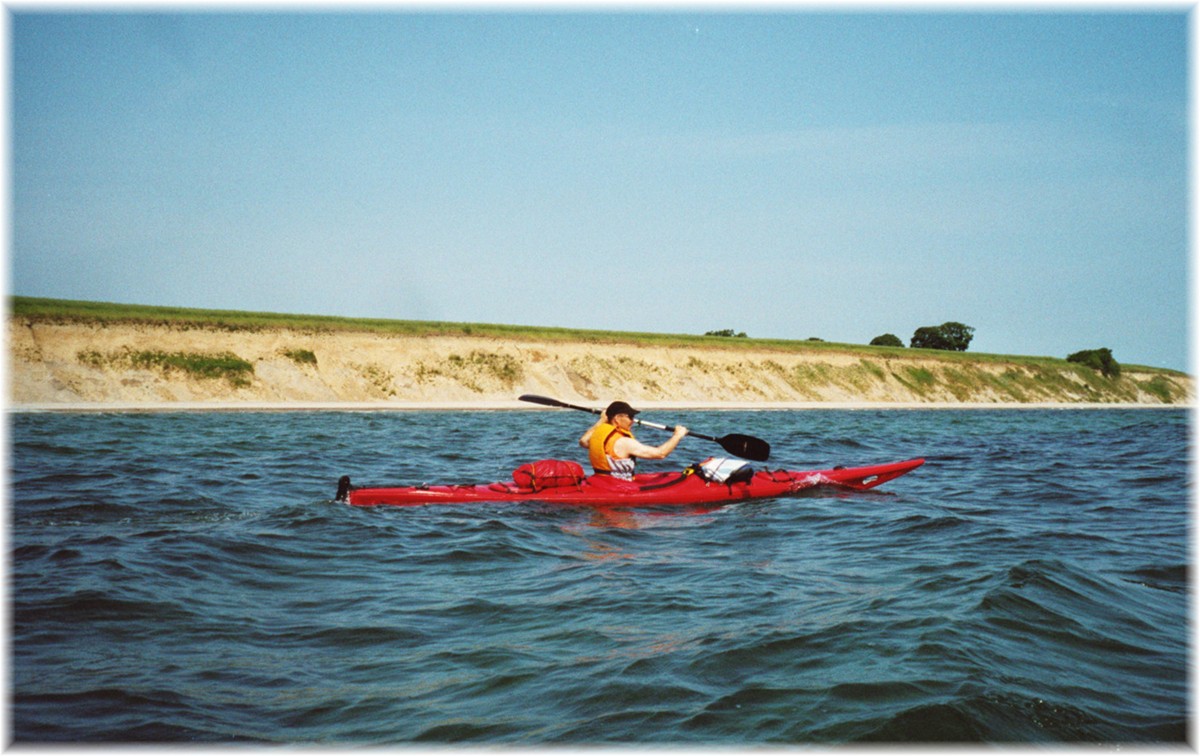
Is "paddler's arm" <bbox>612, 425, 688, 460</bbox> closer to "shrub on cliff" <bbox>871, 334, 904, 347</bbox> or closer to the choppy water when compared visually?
the choppy water

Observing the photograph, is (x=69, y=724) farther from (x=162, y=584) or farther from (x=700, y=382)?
(x=700, y=382)

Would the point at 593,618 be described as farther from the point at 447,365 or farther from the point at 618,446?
the point at 447,365

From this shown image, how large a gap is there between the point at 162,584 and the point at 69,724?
315cm

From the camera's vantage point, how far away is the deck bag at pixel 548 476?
12.5m

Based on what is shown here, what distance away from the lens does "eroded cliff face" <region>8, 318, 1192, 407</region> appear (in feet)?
133

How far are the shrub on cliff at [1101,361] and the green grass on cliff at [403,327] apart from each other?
A: 105 inches

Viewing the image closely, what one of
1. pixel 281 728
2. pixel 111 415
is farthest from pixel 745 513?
pixel 111 415

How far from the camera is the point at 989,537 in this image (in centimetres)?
1030

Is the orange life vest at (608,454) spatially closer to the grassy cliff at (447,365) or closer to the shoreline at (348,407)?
the shoreline at (348,407)

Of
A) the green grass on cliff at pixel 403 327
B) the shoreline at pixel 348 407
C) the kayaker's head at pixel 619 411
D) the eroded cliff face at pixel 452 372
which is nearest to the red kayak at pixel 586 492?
the kayaker's head at pixel 619 411

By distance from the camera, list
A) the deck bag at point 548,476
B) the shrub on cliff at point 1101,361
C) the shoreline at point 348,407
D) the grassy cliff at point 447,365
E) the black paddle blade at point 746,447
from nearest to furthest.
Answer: the deck bag at point 548,476, the black paddle blade at point 746,447, the shoreline at point 348,407, the grassy cliff at point 447,365, the shrub on cliff at point 1101,361

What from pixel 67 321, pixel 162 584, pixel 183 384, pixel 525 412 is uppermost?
pixel 67 321

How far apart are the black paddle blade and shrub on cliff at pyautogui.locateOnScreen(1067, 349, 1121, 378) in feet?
247

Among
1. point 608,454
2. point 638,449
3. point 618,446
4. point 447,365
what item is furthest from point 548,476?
point 447,365
